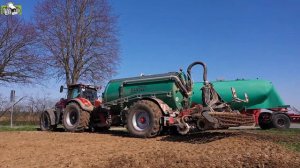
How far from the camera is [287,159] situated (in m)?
7.05

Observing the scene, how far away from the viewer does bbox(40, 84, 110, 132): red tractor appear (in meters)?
16.2

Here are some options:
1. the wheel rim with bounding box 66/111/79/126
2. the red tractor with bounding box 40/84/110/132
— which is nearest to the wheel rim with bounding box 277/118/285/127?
the red tractor with bounding box 40/84/110/132

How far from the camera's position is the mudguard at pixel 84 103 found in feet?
53.8

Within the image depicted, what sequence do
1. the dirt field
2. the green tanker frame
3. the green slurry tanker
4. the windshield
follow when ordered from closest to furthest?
1. the dirt field
2. the green tanker frame
3. the green slurry tanker
4. the windshield

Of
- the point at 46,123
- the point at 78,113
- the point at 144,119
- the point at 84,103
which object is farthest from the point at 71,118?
the point at 144,119

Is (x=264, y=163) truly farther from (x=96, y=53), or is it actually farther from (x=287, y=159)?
(x=96, y=53)

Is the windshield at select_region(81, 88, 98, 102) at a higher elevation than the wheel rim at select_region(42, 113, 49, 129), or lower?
higher

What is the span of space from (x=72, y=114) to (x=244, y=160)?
1121cm

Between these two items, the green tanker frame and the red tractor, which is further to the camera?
the red tractor

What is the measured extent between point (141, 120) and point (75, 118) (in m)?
4.66

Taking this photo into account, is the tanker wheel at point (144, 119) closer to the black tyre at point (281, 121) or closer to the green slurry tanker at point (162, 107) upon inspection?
the green slurry tanker at point (162, 107)

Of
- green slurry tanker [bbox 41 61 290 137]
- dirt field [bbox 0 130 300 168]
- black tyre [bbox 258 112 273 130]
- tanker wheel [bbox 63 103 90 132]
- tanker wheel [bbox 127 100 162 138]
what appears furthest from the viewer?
black tyre [bbox 258 112 273 130]

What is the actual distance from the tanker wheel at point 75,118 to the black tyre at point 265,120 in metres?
9.24

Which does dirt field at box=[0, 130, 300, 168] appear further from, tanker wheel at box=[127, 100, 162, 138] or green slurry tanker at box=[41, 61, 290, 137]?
tanker wheel at box=[127, 100, 162, 138]
